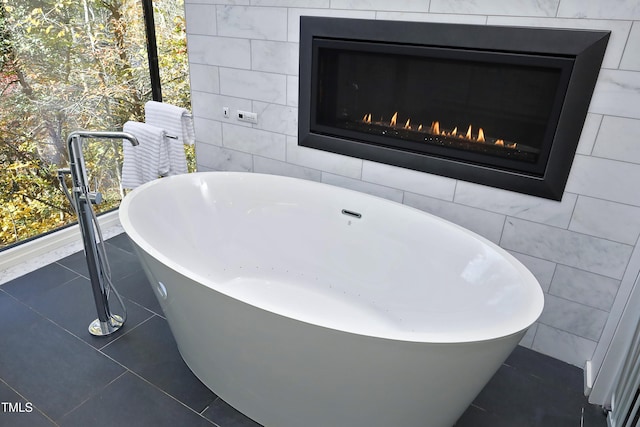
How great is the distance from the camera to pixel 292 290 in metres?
2.26

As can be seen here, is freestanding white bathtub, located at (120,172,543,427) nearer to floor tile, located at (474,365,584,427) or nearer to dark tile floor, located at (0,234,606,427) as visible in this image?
dark tile floor, located at (0,234,606,427)

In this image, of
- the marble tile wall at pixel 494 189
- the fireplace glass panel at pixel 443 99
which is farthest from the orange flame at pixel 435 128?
the marble tile wall at pixel 494 189

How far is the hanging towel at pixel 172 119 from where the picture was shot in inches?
106

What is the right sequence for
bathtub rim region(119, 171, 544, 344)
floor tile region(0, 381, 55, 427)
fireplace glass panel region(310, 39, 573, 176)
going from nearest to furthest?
bathtub rim region(119, 171, 544, 344), floor tile region(0, 381, 55, 427), fireplace glass panel region(310, 39, 573, 176)

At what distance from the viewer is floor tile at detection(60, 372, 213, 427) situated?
1.62 m

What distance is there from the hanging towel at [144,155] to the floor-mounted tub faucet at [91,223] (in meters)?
0.69

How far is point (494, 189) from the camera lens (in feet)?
6.48

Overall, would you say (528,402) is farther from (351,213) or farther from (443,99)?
(443,99)

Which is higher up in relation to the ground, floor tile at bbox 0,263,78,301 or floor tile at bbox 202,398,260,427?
floor tile at bbox 0,263,78,301

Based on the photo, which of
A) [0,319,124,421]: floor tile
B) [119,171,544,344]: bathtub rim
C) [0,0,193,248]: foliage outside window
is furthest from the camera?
[0,0,193,248]: foliage outside window

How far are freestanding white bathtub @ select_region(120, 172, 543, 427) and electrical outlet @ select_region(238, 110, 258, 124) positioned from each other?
42 cm

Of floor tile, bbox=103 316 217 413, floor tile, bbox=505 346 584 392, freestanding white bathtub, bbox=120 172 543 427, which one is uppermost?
freestanding white bathtub, bbox=120 172 543 427

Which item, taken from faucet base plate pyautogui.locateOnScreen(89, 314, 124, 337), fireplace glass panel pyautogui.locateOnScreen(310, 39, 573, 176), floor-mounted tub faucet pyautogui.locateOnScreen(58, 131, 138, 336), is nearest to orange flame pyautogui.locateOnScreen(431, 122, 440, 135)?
fireplace glass panel pyautogui.locateOnScreen(310, 39, 573, 176)

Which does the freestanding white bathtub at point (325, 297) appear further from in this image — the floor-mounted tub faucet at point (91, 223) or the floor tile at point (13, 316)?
the floor tile at point (13, 316)
